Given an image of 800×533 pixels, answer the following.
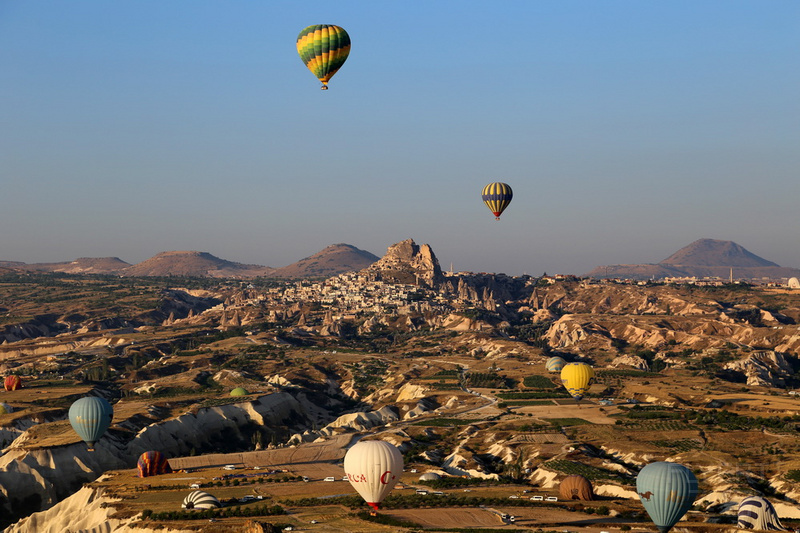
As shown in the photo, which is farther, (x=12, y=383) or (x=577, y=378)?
(x=12, y=383)

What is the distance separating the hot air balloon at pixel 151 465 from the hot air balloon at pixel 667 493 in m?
54.4

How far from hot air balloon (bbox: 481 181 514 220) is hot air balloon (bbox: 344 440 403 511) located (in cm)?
7584

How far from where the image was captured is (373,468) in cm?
6656

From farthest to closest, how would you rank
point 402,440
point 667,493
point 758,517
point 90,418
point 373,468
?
1. point 402,440
2. point 90,418
3. point 758,517
4. point 373,468
5. point 667,493

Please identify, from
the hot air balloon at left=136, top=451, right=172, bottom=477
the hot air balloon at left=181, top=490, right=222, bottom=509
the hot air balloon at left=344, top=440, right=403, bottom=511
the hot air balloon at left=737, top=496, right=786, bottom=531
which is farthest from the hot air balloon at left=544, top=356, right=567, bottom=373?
the hot air balloon at left=344, top=440, right=403, bottom=511

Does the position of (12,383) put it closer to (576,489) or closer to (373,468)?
(373,468)

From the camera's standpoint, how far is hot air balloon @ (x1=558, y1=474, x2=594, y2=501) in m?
81.2

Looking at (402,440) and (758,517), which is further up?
(758,517)

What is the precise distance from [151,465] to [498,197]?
226 ft

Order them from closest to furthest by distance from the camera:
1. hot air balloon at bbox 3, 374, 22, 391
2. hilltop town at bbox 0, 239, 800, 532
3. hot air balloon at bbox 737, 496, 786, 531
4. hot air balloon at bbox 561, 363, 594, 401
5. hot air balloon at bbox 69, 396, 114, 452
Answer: hot air balloon at bbox 737, 496, 786, 531
hilltop town at bbox 0, 239, 800, 532
hot air balloon at bbox 69, 396, 114, 452
hot air balloon at bbox 561, 363, 594, 401
hot air balloon at bbox 3, 374, 22, 391

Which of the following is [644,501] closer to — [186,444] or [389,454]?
[389,454]

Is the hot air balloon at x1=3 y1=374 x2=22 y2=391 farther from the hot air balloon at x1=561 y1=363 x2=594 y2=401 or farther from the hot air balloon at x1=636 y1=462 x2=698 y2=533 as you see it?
the hot air balloon at x1=636 y1=462 x2=698 y2=533

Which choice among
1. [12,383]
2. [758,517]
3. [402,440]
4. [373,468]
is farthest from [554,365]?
[373,468]

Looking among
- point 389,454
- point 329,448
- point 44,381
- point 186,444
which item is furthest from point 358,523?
point 44,381
